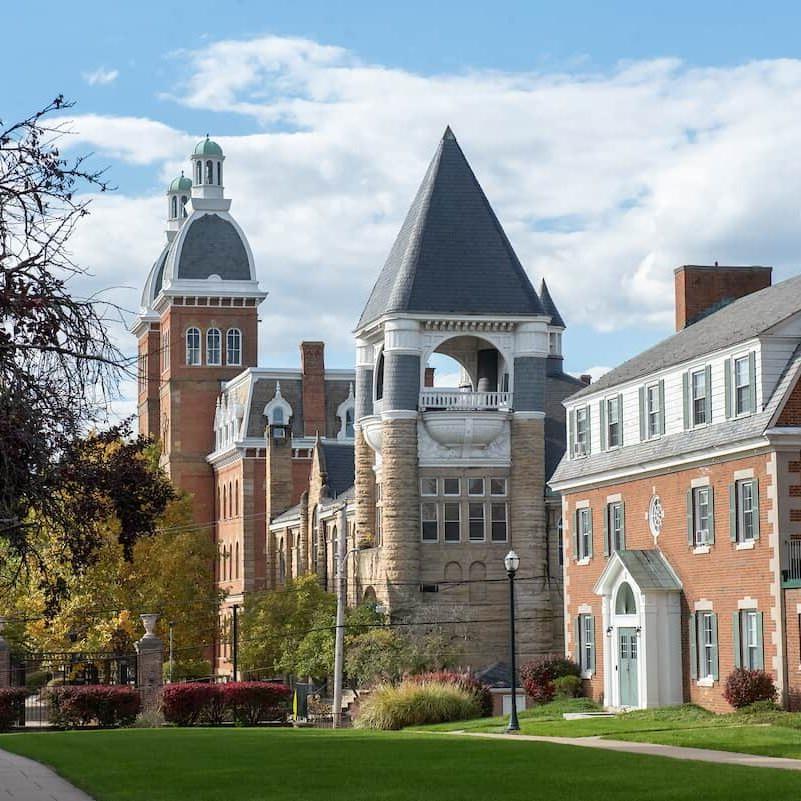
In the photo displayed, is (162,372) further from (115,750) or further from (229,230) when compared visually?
(115,750)

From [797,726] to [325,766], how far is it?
525 inches

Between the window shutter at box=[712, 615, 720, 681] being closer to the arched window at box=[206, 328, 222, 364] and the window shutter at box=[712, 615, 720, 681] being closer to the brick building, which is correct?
the brick building

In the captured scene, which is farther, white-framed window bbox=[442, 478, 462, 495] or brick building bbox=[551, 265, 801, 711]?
white-framed window bbox=[442, 478, 462, 495]

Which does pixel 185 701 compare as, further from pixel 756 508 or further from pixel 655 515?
pixel 756 508

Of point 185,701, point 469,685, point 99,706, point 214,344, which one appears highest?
point 214,344

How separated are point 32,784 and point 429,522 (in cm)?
5006

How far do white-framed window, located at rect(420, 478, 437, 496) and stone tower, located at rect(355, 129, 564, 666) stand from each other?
0.06 meters

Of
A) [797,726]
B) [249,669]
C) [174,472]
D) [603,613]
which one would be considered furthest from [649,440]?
[174,472]

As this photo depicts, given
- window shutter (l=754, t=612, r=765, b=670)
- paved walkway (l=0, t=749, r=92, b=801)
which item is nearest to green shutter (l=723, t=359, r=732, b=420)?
window shutter (l=754, t=612, r=765, b=670)

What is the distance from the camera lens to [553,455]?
77.6 metres

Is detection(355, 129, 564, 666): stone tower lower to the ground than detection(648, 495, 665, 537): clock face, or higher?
higher

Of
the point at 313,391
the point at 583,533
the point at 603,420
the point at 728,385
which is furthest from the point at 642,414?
the point at 313,391

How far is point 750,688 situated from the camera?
134 feet

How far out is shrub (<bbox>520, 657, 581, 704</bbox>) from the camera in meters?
52.9
